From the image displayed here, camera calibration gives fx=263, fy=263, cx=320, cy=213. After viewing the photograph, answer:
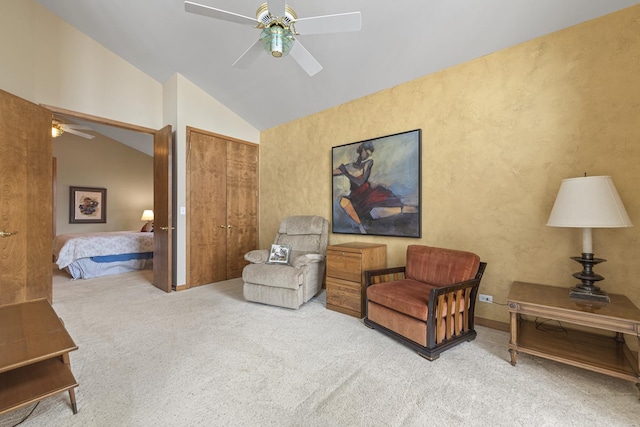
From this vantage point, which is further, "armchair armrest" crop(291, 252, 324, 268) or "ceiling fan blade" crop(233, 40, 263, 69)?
"armchair armrest" crop(291, 252, 324, 268)

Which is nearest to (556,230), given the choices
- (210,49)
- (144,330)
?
(144,330)

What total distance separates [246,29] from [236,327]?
9.99 ft

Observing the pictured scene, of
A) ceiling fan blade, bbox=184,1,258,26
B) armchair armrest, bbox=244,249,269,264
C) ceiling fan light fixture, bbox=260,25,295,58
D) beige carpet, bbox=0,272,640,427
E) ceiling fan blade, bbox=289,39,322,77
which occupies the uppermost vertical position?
ceiling fan blade, bbox=184,1,258,26

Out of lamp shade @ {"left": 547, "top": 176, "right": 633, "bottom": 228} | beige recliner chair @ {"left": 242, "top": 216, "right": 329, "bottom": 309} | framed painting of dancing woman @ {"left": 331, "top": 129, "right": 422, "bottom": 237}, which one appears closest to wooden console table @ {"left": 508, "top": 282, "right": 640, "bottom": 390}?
lamp shade @ {"left": 547, "top": 176, "right": 633, "bottom": 228}

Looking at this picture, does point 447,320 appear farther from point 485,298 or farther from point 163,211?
point 163,211

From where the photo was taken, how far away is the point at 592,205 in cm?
177

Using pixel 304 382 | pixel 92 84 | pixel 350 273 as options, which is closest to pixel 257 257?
pixel 350 273

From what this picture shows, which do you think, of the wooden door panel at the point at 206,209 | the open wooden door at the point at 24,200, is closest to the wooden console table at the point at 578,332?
the wooden door panel at the point at 206,209

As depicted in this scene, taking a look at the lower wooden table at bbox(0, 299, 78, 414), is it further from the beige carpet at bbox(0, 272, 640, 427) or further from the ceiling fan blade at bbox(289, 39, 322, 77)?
the ceiling fan blade at bbox(289, 39, 322, 77)

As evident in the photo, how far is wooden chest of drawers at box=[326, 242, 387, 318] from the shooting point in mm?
2787

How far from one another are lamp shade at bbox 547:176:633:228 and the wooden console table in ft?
1.77

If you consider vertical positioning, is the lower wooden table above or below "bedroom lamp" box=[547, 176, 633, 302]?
below

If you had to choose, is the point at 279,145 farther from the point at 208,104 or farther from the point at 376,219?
the point at 376,219

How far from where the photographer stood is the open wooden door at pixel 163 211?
3643 millimetres
